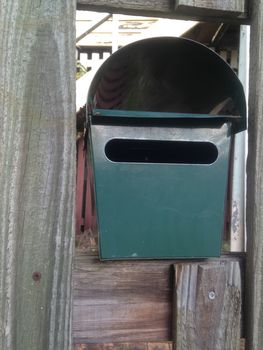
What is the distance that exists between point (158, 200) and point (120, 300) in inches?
8.7

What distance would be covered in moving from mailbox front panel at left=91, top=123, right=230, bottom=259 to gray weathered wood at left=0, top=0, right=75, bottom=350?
10 centimetres

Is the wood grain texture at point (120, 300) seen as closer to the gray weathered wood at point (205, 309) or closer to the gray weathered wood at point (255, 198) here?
the gray weathered wood at point (205, 309)

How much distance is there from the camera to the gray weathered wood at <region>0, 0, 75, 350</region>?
0.99 metres

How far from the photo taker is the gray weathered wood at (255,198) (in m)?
1.08

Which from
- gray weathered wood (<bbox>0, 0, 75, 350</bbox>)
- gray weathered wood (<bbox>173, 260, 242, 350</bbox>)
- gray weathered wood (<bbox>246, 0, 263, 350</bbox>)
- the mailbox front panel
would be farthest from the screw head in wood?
gray weathered wood (<bbox>246, 0, 263, 350</bbox>)

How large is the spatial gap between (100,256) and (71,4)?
1.67 feet

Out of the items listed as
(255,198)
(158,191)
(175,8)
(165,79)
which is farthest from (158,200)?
(165,79)

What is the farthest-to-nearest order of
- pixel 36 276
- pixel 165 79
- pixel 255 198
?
1. pixel 165 79
2. pixel 255 198
3. pixel 36 276

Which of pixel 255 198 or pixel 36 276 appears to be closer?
pixel 36 276

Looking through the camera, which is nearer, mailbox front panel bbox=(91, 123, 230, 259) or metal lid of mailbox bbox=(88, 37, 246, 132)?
mailbox front panel bbox=(91, 123, 230, 259)

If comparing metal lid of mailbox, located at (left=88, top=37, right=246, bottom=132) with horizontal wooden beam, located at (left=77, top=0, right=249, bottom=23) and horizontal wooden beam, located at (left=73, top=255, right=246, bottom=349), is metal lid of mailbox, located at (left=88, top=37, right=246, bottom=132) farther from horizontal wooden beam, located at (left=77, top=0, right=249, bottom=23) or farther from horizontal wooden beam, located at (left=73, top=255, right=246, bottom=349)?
horizontal wooden beam, located at (left=73, top=255, right=246, bottom=349)

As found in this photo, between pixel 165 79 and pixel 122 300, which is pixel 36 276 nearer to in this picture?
pixel 122 300

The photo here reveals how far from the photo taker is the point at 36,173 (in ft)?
3.31

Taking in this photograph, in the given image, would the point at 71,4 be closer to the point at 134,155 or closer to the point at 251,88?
the point at 251,88
